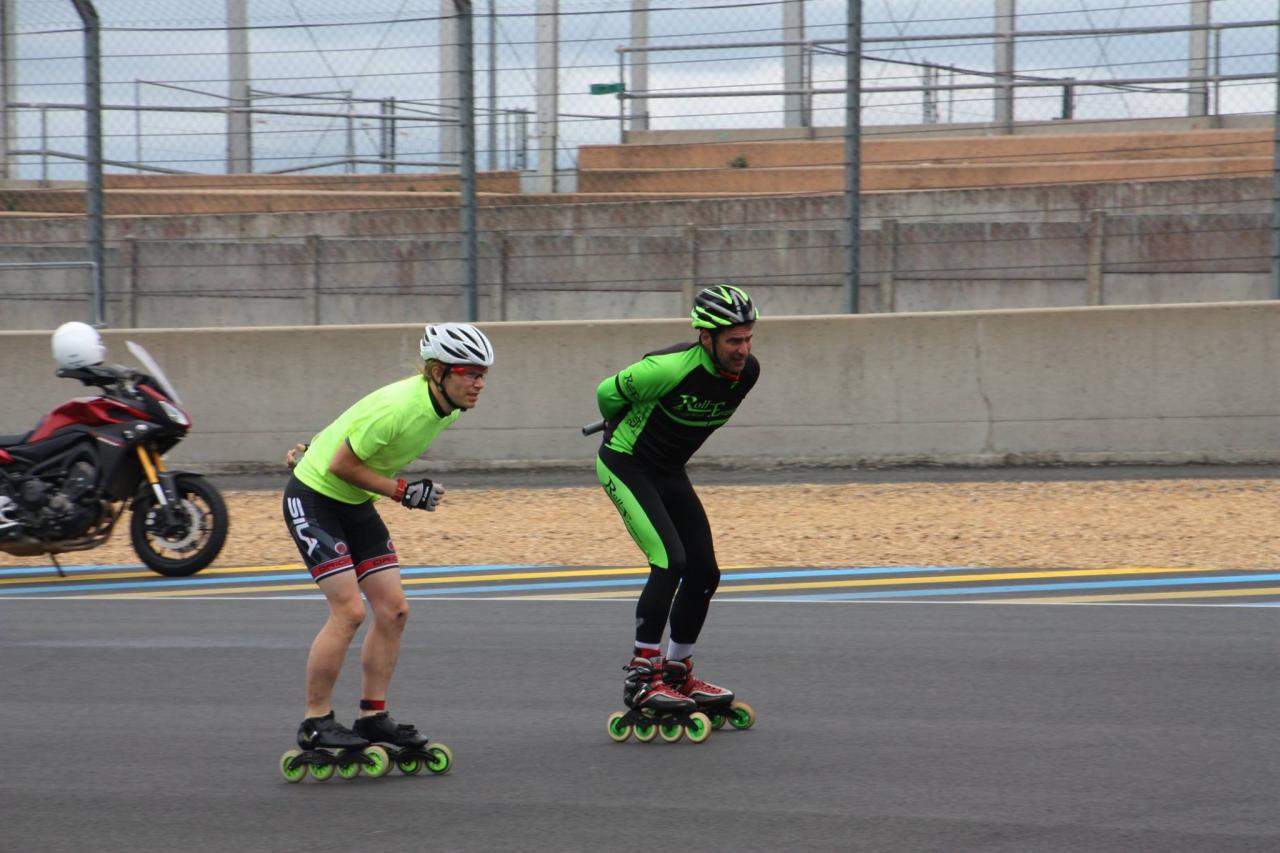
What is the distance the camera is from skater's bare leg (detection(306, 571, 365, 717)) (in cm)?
625

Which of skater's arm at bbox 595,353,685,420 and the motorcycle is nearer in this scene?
skater's arm at bbox 595,353,685,420

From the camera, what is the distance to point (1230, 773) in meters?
6.22

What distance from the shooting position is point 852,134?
49.0 ft

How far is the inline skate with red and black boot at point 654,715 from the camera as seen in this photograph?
6859 millimetres

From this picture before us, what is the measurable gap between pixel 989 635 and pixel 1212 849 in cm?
350

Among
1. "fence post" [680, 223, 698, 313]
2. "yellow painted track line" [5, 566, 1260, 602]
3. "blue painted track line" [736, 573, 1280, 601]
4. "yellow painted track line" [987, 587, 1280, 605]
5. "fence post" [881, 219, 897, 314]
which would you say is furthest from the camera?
"fence post" [680, 223, 698, 313]

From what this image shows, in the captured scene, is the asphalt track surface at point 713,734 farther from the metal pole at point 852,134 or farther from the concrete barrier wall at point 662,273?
the concrete barrier wall at point 662,273

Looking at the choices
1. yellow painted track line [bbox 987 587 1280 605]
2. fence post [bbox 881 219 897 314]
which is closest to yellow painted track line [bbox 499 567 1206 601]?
yellow painted track line [bbox 987 587 1280 605]

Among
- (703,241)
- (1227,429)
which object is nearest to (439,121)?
(703,241)

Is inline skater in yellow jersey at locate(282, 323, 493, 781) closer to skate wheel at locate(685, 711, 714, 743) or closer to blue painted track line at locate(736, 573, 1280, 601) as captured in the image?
skate wheel at locate(685, 711, 714, 743)

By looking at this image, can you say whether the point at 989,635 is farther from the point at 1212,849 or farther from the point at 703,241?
the point at 703,241

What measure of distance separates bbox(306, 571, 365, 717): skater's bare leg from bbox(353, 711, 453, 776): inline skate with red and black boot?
20 centimetres

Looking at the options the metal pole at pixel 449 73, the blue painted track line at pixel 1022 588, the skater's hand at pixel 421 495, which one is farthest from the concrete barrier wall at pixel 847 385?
the skater's hand at pixel 421 495

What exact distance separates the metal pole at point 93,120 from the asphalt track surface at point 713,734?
5.66 meters
